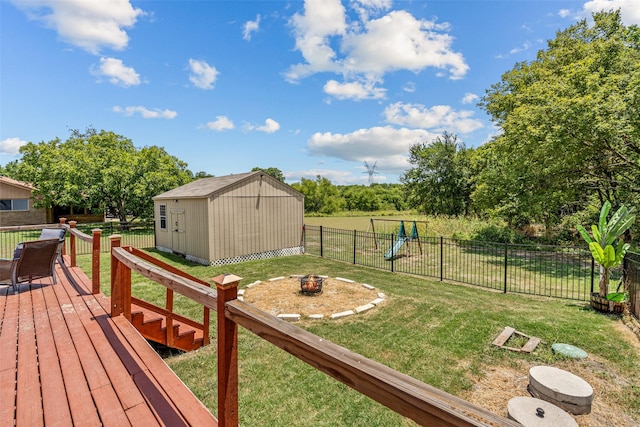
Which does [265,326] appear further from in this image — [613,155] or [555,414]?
[613,155]

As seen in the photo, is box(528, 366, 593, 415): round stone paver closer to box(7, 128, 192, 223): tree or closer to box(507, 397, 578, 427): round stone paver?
box(507, 397, 578, 427): round stone paver

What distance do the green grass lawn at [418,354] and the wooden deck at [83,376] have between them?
94 centimetres

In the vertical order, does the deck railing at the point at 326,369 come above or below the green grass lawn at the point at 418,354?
above

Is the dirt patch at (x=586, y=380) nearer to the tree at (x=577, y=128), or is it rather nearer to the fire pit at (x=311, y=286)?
the fire pit at (x=311, y=286)

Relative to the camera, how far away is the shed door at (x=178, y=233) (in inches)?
440

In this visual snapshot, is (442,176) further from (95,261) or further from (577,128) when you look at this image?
(95,261)

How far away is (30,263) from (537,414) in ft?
23.3

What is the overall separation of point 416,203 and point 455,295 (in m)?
20.6

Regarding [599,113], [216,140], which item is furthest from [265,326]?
[216,140]

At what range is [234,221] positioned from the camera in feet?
34.0

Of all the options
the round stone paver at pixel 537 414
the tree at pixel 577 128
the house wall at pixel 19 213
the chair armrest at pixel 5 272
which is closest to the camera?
the round stone paver at pixel 537 414

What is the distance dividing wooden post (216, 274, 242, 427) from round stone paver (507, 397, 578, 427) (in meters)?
2.62

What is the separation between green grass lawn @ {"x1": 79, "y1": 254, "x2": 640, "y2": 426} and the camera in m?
3.09

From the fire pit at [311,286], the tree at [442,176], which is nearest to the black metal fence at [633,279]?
the fire pit at [311,286]
